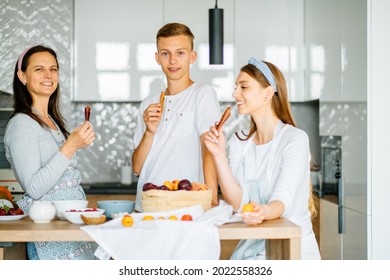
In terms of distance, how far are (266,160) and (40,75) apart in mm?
897

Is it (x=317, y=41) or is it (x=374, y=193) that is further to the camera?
(x=317, y=41)

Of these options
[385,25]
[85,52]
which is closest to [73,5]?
[85,52]

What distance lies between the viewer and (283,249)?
6.55 feet

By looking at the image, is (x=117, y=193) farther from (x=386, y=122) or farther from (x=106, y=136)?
(x=386, y=122)

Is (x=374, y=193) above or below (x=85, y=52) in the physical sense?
below

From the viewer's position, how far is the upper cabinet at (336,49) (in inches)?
122

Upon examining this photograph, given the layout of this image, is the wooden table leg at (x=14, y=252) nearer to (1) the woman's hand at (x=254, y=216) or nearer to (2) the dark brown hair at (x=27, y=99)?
(2) the dark brown hair at (x=27, y=99)

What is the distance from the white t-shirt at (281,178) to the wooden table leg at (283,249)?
0.04 meters

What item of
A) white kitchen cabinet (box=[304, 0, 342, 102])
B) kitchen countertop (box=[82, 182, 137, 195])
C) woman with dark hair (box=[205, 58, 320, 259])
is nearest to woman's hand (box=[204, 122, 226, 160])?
woman with dark hair (box=[205, 58, 320, 259])

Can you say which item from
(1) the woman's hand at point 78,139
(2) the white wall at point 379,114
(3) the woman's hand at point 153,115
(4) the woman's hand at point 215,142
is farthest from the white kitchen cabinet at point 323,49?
(1) the woman's hand at point 78,139

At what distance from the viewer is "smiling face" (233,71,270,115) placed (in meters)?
2.34

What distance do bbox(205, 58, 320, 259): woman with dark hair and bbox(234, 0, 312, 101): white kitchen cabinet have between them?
1.97m

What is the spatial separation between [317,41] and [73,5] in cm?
165
